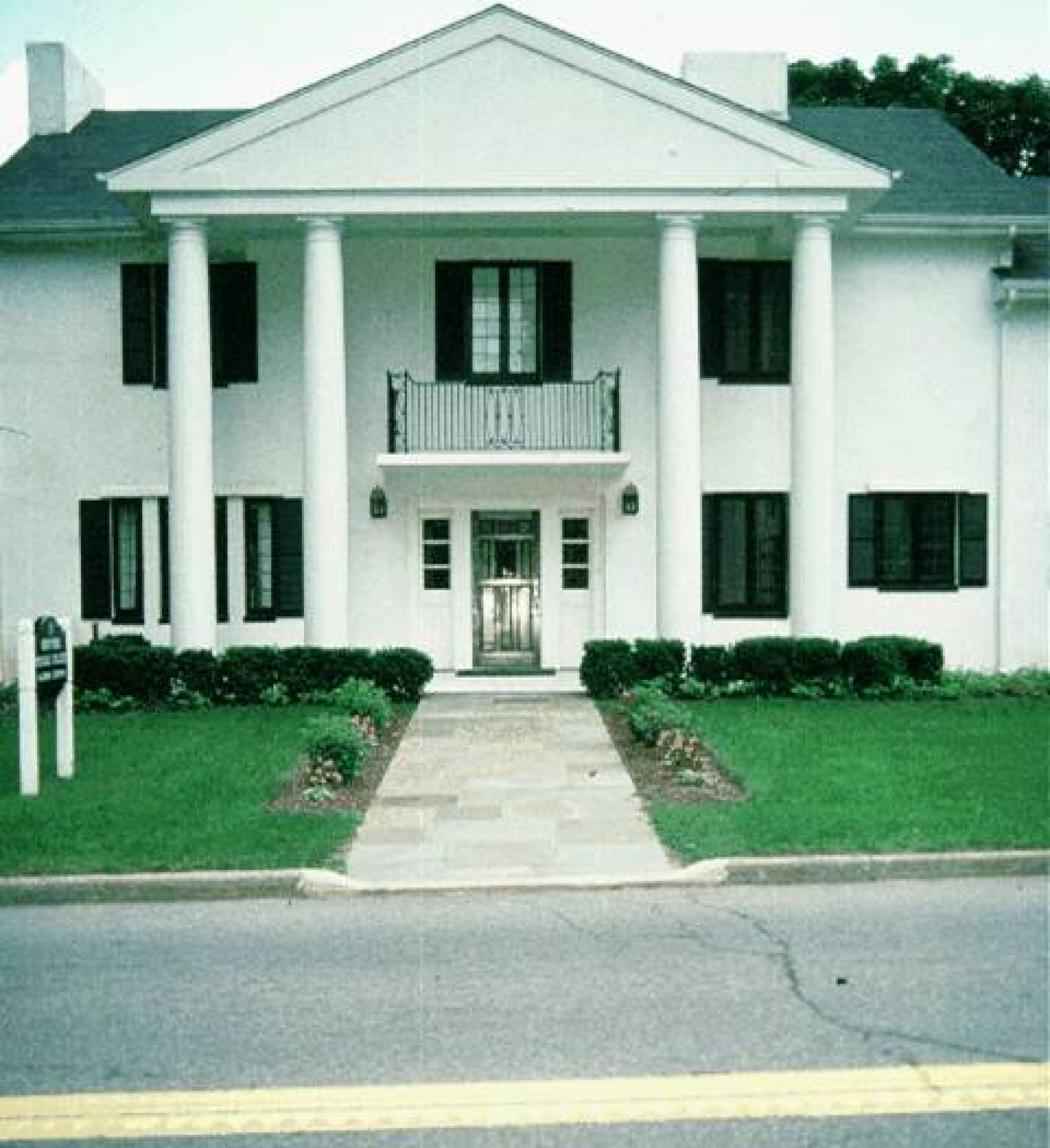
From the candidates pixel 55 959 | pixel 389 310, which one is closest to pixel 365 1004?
pixel 55 959

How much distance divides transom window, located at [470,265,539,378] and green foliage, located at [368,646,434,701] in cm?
456

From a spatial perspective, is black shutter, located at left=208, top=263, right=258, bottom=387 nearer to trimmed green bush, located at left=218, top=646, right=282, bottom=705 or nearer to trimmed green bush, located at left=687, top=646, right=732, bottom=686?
trimmed green bush, located at left=218, top=646, right=282, bottom=705

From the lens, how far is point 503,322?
1911 cm

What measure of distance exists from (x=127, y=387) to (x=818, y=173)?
981 centimetres

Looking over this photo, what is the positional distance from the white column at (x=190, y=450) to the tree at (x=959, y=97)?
25.6m

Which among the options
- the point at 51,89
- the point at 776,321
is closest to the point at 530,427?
the point at 776,321

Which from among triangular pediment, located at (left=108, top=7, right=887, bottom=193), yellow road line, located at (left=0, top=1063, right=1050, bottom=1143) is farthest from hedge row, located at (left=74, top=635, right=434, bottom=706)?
yellow road line, located at (left=0, top=1063, right=1050, bottom=1143)

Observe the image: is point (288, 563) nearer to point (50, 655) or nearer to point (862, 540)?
point (50, 655)

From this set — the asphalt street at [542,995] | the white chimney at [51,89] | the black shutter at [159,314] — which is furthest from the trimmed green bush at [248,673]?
the white chimney at [51,89]

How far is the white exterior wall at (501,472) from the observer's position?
19109mm

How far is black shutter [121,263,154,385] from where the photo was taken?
62.4ft

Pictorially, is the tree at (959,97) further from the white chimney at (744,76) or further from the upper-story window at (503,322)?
the upper-story window at (503,322)

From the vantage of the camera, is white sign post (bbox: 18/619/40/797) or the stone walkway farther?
white sign post (bbox: 18/619/40/797)

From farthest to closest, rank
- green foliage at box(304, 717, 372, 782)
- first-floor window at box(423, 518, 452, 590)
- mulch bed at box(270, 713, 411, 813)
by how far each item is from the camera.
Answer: first-floor window at box(423, 518, 452, 590)
green foliage at box(304, 717, 372, 782)
mulch bed at box(270, 713, 411, 813)
